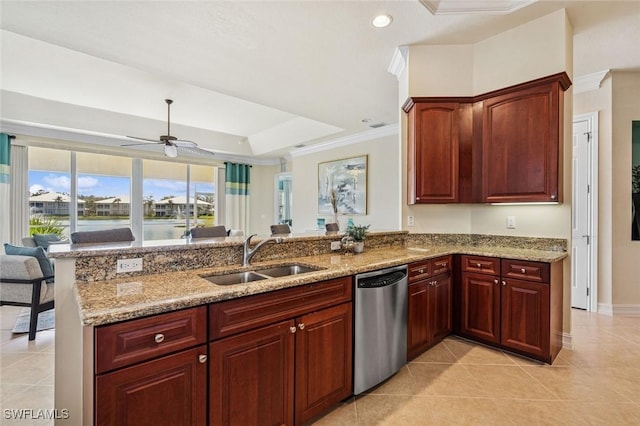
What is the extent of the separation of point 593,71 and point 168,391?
16.4ft

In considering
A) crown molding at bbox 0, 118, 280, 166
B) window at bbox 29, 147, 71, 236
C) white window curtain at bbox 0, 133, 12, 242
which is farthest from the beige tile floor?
crown molding at bbox 0, 118, 280, 166

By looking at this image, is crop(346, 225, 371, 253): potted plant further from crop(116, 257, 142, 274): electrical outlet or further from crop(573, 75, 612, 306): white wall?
crop(573, 75, 612, 306): white wall

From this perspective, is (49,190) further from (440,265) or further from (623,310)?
(623,310)

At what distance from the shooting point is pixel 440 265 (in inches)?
106

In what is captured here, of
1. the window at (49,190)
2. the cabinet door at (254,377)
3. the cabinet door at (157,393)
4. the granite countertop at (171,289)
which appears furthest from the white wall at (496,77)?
Result: the window at (49,190)

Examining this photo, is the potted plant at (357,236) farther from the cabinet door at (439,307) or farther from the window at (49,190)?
the window at (49,190)

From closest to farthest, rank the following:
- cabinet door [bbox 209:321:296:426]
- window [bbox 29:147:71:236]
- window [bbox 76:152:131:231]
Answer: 1. cabinet door [bbox 209:321:296:426]
2. window [bbox 29:147:71:236]
3. window [bbox 76:152:131:231]

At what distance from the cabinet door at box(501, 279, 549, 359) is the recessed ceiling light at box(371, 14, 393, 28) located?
243 centimetres

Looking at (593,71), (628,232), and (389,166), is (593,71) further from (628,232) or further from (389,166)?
(389,166)

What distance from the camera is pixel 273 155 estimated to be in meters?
7.86

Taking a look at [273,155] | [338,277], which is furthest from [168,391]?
[273,155]

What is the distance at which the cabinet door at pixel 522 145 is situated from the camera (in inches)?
102

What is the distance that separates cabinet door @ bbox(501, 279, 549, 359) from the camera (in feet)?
7.82

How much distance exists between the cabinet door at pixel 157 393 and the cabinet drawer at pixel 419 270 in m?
1.64
